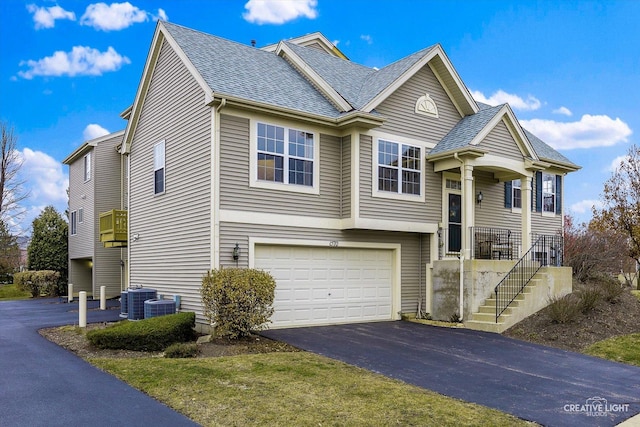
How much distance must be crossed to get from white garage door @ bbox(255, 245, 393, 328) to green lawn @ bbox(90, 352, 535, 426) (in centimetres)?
415

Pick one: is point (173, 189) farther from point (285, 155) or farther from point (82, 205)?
point (82, 205)

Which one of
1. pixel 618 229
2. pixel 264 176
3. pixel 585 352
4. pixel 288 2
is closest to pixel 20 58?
pixel 288 2

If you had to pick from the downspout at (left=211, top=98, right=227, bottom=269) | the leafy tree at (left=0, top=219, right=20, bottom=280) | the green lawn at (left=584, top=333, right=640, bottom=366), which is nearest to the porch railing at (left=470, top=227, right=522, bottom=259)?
the green lawn at (left=584, top=333, right=640, bottom=366)

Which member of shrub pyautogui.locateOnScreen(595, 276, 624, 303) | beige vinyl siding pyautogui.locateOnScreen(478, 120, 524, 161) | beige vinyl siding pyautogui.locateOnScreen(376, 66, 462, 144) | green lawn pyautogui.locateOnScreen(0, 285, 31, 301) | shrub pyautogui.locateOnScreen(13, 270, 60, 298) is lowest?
green lawn pyautogui.locateOnScreen(0, 285, 31, 301)

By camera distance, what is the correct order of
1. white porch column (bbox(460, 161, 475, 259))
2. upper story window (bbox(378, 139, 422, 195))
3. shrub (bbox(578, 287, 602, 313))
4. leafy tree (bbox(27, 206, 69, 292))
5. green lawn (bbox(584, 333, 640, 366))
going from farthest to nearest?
leafy tree (bbox(27, 206, 69, 292)) < white porch column (bbox(460, 161, 475, 259)) < upper story window (bbox(378, 139, 422, 195)) < shrub (bbox(578, 287, 602, 313)) < green lawn (bbox(584, 333, 640, 366))

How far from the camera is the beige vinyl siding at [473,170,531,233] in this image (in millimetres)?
18375

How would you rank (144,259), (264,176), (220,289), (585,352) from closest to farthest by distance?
(220,289)
(585,352)
(264,176)
(144,259)

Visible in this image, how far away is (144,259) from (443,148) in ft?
33.1

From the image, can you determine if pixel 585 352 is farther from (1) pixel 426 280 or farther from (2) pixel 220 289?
(2) pixel 220 289

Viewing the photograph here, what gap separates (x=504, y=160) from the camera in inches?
659

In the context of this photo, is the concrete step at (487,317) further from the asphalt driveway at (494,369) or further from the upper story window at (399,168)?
the upper story window at (399,168)

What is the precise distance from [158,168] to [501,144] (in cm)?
1078

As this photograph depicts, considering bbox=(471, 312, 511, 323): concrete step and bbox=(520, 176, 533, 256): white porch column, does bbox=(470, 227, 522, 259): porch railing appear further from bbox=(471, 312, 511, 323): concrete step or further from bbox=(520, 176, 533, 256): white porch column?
bbox=(471, 312, 511, 323): concrete step

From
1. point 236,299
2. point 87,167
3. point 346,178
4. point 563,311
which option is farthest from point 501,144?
point 87,167
